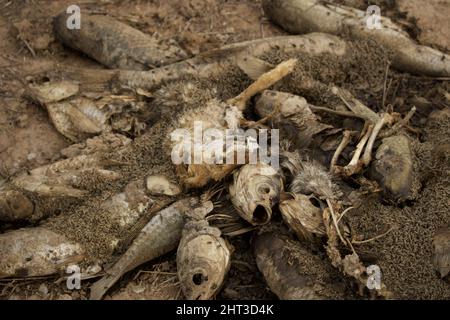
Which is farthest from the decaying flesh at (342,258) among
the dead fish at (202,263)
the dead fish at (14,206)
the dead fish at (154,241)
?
the dead fish at (14,206)

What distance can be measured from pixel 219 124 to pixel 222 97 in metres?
0.47

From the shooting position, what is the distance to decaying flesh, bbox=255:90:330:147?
12.0 ft

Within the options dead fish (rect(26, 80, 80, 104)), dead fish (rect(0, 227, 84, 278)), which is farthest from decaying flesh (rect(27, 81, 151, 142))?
dead fish (rect(0, 227, 84, 278))

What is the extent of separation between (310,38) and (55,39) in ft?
7.44

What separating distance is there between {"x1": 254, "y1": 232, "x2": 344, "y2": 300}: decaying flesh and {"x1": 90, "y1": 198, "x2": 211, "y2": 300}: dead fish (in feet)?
1.63

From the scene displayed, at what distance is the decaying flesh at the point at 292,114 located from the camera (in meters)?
3.66

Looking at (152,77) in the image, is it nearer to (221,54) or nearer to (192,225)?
(221,54)

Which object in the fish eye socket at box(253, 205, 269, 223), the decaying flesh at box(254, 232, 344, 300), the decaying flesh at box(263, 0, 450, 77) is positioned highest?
the decaying flesh at box(263, 0, 450, 77)

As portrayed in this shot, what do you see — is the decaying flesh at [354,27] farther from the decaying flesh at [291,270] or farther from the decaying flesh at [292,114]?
the decaying flesh at [291,270]

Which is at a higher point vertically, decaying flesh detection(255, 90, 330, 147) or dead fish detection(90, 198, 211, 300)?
decaying flesh detection(255, 90, 330, 147)

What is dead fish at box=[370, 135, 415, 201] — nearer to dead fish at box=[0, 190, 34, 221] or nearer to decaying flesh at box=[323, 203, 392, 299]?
decaying flesh at box=[323, 203, 392, 299]

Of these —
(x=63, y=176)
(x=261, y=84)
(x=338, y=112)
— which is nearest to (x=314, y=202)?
(x=338, y=112)

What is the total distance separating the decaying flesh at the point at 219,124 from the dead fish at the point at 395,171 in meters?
0.80

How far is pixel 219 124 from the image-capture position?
377 centimetres
